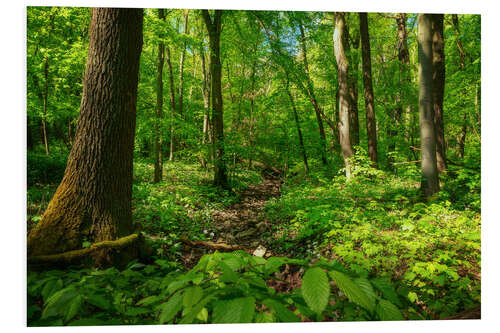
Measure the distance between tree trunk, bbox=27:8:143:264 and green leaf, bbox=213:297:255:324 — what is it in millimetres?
1509

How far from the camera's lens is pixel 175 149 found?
589 centimetres

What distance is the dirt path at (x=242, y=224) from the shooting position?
9.02 ft

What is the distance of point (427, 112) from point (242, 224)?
2.86m

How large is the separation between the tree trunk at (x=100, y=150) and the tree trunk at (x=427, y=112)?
134 inches

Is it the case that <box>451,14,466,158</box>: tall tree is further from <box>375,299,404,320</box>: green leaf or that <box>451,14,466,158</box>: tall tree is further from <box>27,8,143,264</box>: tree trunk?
<box>27,8,143,264</box>: tree trunk

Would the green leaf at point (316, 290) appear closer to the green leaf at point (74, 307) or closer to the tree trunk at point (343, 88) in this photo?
the green leaf at point (74, 307)

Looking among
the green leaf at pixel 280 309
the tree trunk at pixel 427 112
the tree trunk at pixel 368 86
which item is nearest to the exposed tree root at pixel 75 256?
the green leaf at pixel 280 309

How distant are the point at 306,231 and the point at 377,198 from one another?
1339 millimetres

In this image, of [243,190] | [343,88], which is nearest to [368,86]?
[343,88]

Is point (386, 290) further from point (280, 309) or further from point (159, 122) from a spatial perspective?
point (159, 122)

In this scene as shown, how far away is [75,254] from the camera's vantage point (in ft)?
5.83
